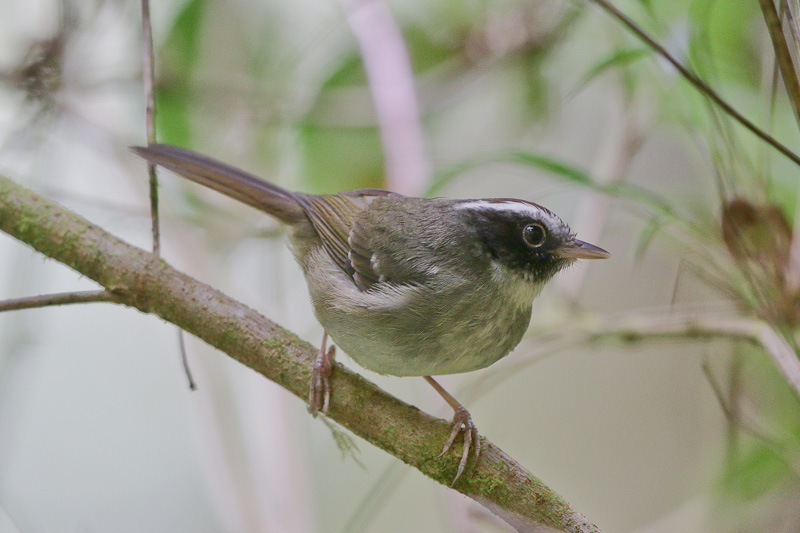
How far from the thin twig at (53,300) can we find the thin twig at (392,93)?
5.81 ft

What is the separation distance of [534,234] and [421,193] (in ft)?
2.50

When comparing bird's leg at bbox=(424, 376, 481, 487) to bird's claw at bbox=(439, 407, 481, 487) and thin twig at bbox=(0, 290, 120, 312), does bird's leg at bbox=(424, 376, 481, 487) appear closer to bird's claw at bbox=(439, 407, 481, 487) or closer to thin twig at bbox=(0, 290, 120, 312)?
bird's claw at bbox=(439, 407, 481, 487)

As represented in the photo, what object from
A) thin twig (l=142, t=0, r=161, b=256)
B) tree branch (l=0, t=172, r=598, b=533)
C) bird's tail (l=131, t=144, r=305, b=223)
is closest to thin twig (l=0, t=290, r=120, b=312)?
tree branch (l=0, t=172, r=598, b=533)

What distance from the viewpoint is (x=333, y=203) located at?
2799 millimetres

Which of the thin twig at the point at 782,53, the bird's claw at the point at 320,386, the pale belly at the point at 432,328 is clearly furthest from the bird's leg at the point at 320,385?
the thin twig at the point at 782,53

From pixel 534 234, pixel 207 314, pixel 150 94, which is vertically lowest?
pixel 207 314

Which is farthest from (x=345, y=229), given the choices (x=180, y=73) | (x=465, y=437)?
(x=180, y=73)

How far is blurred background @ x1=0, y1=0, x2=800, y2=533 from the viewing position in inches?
94.6

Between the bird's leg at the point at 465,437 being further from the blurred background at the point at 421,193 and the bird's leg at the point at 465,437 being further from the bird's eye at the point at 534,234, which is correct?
the bird's eye at the point at 534,234

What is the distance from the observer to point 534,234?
2.26 meters

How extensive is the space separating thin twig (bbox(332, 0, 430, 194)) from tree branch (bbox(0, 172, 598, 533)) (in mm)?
1523

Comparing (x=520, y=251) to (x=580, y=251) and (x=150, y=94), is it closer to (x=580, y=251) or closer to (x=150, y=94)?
(x=580, y=251)

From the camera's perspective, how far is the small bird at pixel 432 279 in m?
2.14

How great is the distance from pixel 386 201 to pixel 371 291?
52cm
